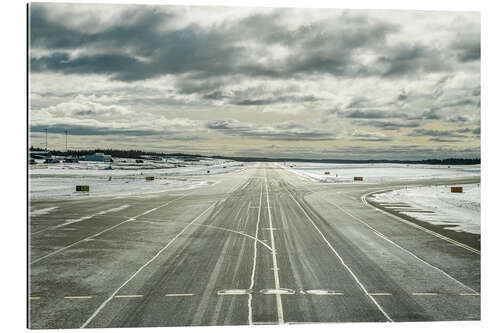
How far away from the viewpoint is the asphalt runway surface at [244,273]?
10414 mm

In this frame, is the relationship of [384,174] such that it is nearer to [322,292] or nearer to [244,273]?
[244,273]

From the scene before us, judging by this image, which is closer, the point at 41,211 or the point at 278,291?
the point at 278,291

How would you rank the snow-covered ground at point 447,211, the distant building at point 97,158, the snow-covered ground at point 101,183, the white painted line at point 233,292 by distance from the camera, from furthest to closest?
the distant building at point 97,158 < the snow-covered ground at point 101,183 < the snow-covered ground at point 447,211 < the white painted line at point 233,292

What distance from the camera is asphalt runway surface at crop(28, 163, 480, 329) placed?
34.2ft

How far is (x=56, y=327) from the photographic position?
9945 mm

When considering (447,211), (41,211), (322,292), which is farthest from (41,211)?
(447,211)

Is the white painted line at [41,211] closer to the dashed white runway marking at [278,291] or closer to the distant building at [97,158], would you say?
the dashed white runway marking at [278,291]

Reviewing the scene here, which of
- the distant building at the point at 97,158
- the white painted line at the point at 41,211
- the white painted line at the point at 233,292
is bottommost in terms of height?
the white painted line at the point at 233,292

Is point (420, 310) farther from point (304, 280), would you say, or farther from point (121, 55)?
point (121, 55)

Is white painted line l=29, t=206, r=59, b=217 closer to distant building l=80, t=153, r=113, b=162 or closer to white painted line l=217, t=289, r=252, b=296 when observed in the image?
white painted line l=217, t=289, r=252, b=296

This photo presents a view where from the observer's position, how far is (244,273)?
1349 centimetres

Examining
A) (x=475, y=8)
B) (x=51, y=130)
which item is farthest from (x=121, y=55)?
(x=475, y=8)

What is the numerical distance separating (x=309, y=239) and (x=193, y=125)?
8.48 meters

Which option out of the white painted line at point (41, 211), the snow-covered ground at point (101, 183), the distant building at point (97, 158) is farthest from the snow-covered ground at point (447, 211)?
the distant building at point (97, 158)
